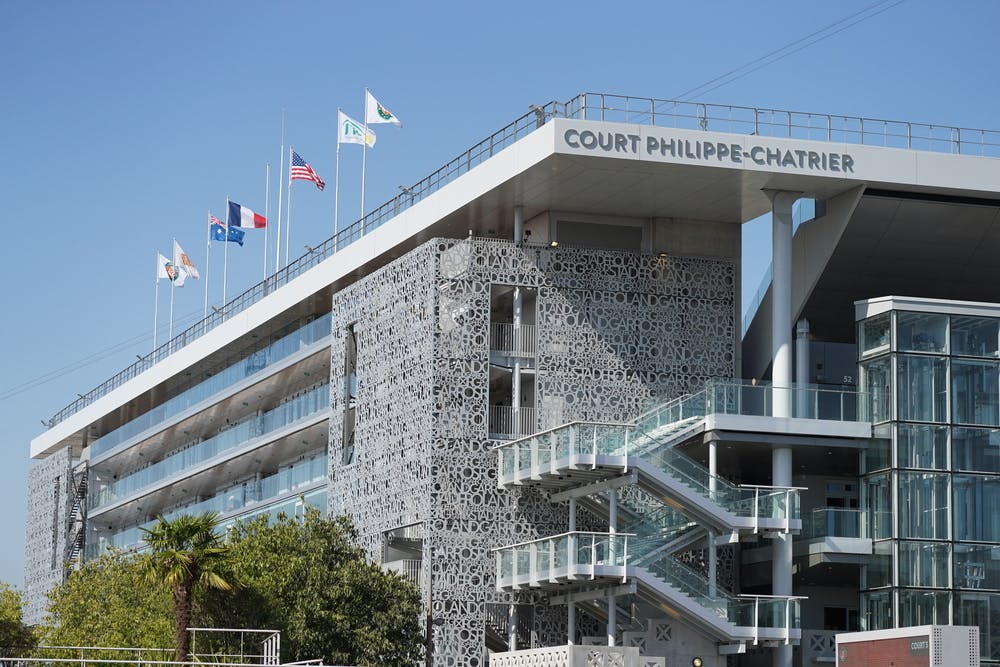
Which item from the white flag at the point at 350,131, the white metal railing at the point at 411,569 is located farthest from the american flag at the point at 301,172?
the white metal railing at the point at 411,569

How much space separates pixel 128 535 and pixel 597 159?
1714 inches

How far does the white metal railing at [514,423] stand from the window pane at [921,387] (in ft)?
35.9

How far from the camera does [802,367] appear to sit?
55125 millimetres

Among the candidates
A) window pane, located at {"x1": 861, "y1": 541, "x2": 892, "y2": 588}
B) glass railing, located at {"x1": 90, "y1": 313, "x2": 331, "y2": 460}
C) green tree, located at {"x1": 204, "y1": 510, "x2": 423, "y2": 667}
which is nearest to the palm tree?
green tree, located at {"x1": 204, "y1": 510, "x2": 423, "y2": 667}

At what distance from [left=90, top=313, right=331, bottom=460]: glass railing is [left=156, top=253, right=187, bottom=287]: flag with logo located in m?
5.85

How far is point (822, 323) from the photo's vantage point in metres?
59.5

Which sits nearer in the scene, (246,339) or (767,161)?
(767,161)

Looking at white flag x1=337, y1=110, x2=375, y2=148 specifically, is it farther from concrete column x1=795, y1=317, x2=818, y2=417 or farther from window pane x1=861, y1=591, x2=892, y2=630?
window pane x1=861, y1=591, x2=892, y2=630

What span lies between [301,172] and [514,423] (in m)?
17.4

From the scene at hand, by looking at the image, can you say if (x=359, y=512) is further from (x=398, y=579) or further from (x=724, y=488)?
(x=724, y=488)

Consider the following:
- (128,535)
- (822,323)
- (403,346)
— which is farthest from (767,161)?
(128,535)

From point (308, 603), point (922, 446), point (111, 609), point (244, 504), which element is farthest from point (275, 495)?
point (922, 446)

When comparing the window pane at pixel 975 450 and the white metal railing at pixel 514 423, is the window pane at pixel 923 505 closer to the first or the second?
the window pane at pixel 975 450

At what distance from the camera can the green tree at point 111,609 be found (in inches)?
2030
